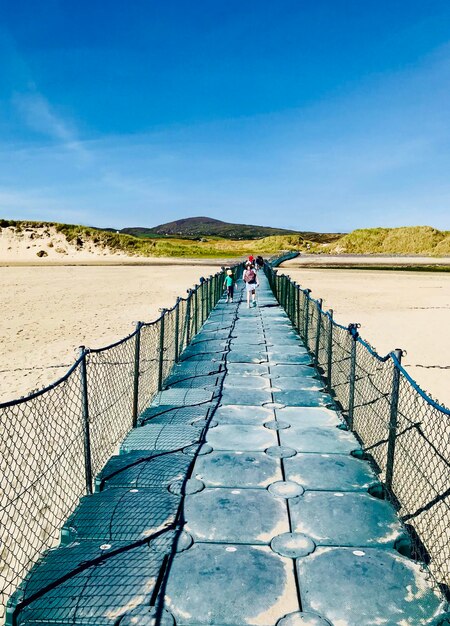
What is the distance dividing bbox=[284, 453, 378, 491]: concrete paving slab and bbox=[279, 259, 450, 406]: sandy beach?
15.4ft

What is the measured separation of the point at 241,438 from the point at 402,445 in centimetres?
197

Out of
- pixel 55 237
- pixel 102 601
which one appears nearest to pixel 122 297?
pixel 102 601

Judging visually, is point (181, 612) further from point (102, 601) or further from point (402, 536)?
point (402, 536)

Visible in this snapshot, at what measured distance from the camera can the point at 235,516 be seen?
4.30 metres

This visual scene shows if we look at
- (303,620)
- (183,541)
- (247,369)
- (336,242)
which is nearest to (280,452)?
(183,541)

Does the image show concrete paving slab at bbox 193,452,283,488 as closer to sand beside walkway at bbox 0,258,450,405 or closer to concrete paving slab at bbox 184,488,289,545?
concrete paving slab at bbox 184,488,289,545

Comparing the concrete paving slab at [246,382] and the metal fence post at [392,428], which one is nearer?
the metal fence post at [392,428]

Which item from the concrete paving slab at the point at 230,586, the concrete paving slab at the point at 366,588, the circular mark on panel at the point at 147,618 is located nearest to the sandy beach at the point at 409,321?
the concrete paving slab at the point at 366,588

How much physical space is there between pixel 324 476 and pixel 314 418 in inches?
69.4

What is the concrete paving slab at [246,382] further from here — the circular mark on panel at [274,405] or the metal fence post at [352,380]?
the metal fence post at [352,380]

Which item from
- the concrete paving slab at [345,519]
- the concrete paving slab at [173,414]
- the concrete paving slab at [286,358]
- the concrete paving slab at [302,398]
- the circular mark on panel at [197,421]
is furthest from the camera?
the concrete paving slab at [286,358]

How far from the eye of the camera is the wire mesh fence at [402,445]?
13.7ft

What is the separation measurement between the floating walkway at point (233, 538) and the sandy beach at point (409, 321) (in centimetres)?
506

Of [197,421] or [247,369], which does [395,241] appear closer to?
[247,369]
